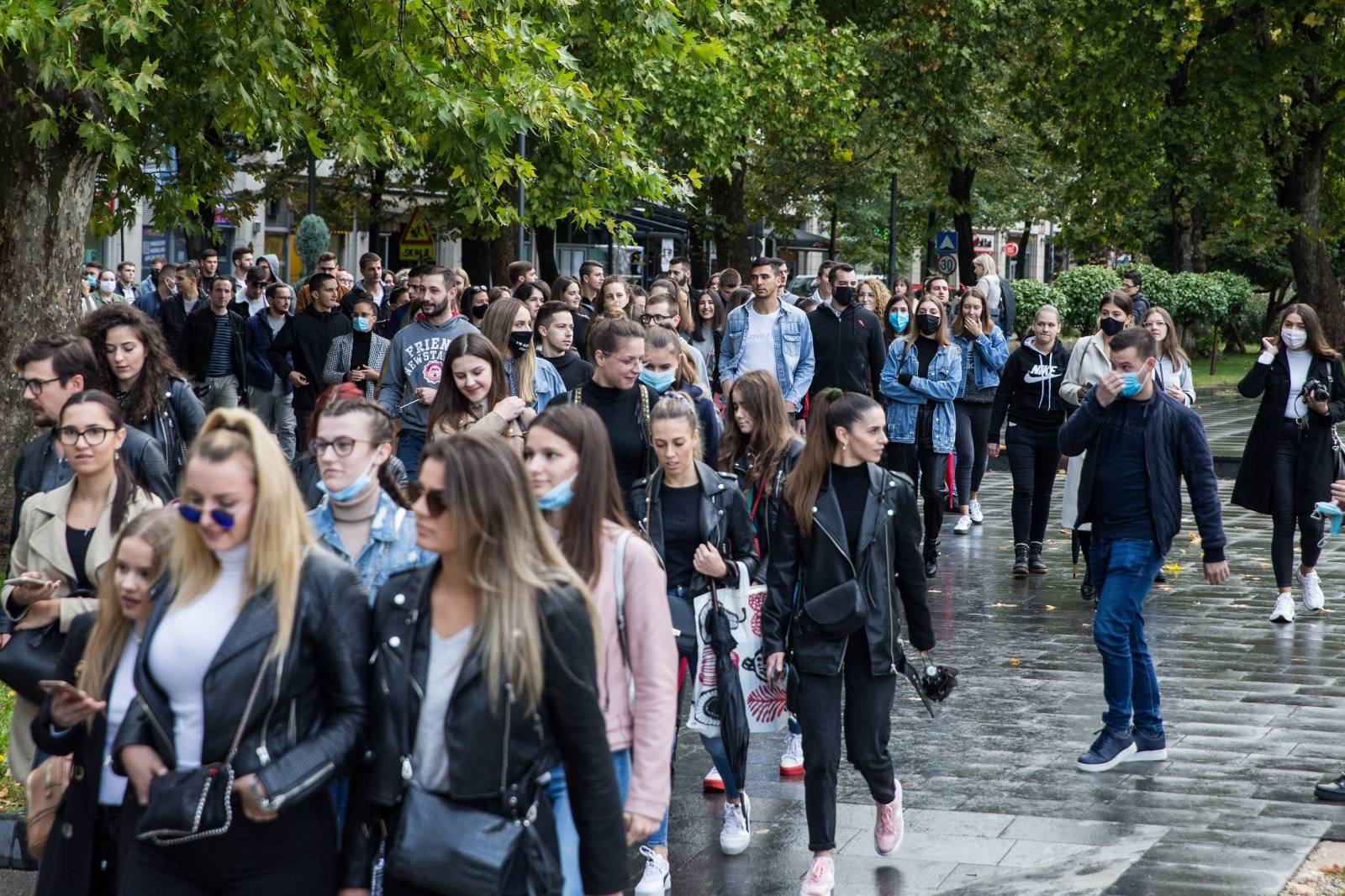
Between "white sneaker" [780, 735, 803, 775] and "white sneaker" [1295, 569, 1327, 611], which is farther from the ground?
"white sneaker" [1295, 569, 1327, 611]

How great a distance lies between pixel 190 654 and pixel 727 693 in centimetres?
283

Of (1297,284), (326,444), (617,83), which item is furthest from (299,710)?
(1297,284)

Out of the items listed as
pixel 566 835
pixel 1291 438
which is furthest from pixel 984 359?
pixel 566 835

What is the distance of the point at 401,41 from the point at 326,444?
750cm

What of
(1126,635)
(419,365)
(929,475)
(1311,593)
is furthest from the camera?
(929,475)

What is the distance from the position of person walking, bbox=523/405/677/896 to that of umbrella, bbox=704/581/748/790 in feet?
5.72

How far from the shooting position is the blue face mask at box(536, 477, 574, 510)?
4.27 meters

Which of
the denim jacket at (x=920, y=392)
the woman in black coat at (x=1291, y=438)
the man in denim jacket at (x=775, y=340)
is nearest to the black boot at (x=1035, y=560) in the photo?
the denim jacket at (x=920, y=392)

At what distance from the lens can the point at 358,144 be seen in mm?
11438

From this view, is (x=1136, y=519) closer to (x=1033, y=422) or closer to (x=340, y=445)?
(x=340, y=445)

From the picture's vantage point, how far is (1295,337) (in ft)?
34.2

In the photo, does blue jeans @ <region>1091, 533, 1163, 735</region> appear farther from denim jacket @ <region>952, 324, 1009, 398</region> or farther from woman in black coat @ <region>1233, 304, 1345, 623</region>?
denim jacket @ <region>952, 324, 1009, 398</region>

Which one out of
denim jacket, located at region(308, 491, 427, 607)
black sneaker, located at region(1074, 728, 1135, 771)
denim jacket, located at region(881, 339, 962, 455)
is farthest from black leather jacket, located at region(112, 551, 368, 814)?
denim jacket, located at region(881, 339, 962, 455)

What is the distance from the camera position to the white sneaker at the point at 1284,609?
1062 centimetres
